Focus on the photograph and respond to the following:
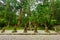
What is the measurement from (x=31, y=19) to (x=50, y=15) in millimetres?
2423

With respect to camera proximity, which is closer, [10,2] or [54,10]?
[10,2]

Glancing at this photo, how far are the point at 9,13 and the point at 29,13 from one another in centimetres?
226

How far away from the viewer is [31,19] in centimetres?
2019

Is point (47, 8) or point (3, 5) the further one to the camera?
point (3, 5)

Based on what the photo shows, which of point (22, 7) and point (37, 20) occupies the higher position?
point (22, 7)

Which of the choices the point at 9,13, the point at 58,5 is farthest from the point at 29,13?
the point at 58,5

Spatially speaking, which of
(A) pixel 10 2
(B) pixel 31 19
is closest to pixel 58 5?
(B) pixel 31 19

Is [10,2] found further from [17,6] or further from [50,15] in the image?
[50,15]

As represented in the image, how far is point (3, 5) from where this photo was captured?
2222 cm

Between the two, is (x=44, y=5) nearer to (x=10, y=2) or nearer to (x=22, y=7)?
(x=22, y=7)

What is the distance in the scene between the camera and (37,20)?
66.1 feet

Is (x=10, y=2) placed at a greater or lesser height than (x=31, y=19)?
greater

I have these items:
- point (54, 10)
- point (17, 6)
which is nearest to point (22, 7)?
point (17, 6)

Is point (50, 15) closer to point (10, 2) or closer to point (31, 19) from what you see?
point (31, 19)
